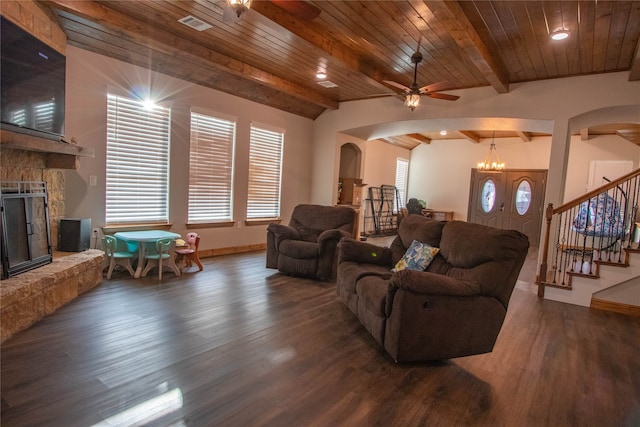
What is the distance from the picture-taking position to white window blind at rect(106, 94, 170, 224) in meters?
4.54

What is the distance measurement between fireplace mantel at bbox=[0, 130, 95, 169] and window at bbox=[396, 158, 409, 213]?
27.2ft

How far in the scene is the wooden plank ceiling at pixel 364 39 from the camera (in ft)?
10.7

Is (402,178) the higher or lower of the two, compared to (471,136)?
lower

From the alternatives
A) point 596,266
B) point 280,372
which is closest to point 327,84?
point 596,266

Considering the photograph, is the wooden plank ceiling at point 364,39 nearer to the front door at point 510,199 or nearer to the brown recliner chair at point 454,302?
the brown recliner chair at point 454,302

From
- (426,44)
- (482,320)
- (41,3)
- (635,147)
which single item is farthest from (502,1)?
(635,147)

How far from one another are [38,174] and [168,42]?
202 cm

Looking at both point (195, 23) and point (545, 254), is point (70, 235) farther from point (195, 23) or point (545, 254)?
point (545, 254)

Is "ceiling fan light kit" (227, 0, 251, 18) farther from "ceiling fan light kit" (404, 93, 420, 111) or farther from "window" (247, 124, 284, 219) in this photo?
"window" (247, 124, 284, 219)

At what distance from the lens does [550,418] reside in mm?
2008

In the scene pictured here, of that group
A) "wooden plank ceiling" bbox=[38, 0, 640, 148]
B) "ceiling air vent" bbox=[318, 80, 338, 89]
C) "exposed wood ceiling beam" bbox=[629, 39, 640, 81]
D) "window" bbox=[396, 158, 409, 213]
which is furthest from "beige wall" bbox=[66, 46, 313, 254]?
"exposed wood ceiling beam" bbox=[629, 39, 640, 81]

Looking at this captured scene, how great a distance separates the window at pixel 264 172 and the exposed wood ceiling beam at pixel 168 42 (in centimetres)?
108

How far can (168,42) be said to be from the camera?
13.5 feet

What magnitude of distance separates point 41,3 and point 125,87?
51.6 inches
